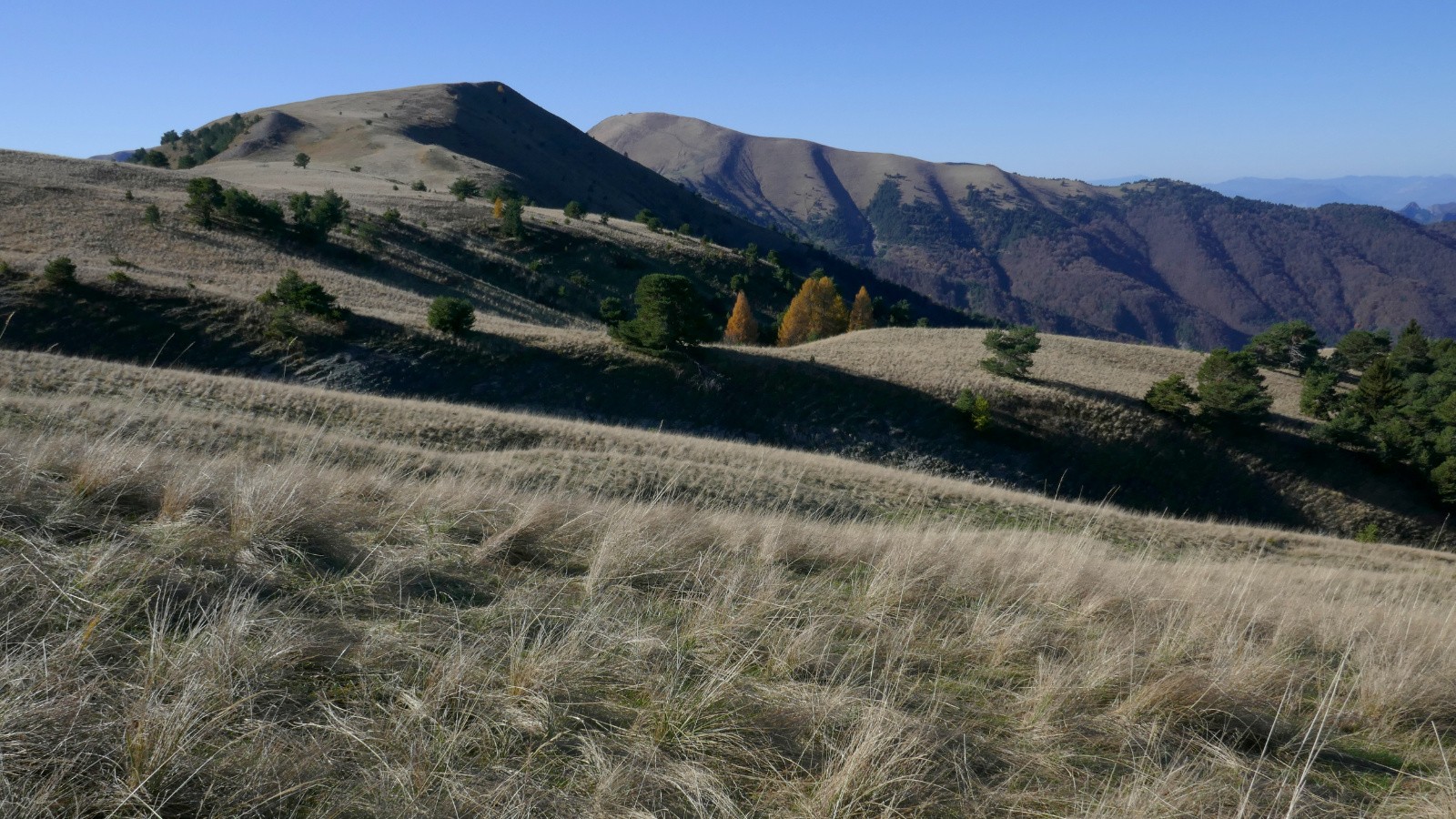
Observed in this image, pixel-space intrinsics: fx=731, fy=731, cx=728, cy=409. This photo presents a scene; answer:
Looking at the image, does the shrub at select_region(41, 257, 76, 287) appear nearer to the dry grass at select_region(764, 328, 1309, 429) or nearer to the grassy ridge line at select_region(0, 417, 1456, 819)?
the dry grass at select_region(764, 328, 1309, 429)

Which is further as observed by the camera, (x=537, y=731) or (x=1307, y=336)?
(x=1307, y=336)

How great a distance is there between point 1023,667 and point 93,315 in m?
36.8

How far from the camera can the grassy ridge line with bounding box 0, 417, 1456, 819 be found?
2521 millimetres

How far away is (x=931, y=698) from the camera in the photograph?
11.3ft

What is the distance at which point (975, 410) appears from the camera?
3469 centimetres

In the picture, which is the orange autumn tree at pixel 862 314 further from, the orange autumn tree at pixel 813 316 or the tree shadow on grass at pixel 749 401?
the tree shadow on grass at pixel 749 401

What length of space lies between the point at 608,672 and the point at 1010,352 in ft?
130

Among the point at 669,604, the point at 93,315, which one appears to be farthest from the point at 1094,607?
the point at 93,315

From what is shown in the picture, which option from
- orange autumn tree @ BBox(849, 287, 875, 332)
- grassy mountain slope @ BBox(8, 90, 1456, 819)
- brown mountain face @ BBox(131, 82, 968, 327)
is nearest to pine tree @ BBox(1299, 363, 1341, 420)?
orange autumn tree @ BBox(849, 287, 875, 332)

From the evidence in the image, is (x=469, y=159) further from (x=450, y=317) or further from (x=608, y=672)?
(x=608, y=672)

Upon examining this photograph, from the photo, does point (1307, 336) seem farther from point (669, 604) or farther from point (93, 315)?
point (93, 315)

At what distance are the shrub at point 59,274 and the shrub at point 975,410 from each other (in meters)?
38.5

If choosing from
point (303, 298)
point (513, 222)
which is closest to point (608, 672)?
point (303, 298)

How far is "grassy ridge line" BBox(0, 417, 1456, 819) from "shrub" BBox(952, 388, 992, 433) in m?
29.4
